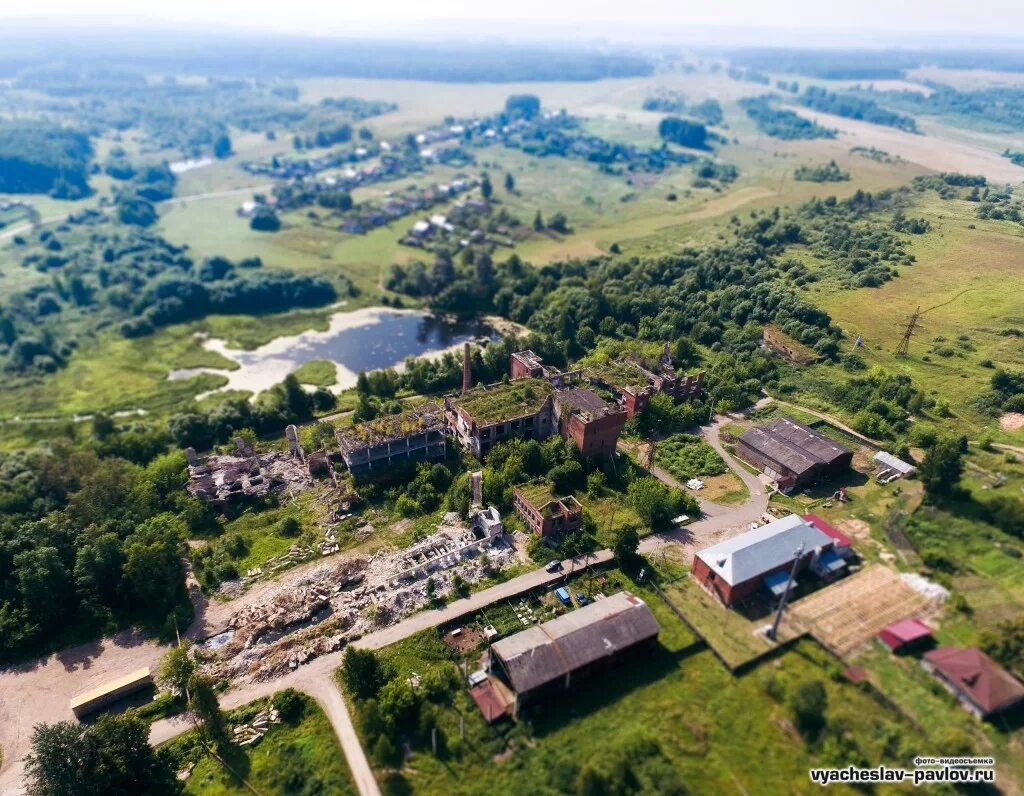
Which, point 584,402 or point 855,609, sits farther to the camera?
point 584,402

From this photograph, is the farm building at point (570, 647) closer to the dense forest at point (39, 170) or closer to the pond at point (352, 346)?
the pond at point (352, 346)

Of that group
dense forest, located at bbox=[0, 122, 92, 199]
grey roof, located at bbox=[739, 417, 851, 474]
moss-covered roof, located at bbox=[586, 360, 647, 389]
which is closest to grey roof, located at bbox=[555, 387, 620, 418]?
moss-covered roof, located at bbox=[586, 360, 647, 389]

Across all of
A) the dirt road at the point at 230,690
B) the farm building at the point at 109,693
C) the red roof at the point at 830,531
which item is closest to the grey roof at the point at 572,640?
the dirt road at the point at 230,690

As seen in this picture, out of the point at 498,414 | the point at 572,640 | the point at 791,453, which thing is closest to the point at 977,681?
the point at 572,640

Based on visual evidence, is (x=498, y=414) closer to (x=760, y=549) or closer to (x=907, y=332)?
(x=760, y=549)

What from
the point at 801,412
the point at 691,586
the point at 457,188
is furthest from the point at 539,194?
the point at 691,586
